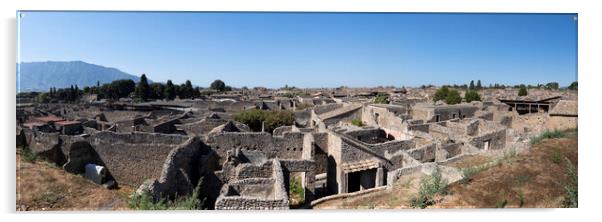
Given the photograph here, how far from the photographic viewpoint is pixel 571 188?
7164mm

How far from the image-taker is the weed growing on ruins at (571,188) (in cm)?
709

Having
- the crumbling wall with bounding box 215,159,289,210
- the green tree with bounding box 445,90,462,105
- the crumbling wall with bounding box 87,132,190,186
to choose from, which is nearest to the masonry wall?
the crumbling wall with bounding box 215,159,289,210

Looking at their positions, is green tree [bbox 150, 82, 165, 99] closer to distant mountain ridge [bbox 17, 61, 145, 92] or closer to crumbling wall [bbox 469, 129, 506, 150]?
distant mountain ridge [bbox 17, 61, 145, 92]

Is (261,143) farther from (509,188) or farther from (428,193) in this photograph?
(509,188)

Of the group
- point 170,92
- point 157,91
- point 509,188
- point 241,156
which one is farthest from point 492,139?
point 157,91

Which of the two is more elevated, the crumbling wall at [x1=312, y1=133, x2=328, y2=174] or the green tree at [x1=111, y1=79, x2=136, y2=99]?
the green tree at [x1=111, y1=79, x2=136, y2=99]

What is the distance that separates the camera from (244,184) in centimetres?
809

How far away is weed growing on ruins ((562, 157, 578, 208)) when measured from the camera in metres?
7.09

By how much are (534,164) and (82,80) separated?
30.0 feet

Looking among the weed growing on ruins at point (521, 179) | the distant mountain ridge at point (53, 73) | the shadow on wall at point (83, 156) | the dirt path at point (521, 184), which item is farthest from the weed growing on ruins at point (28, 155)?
the weed growing on ruins at point (521, 179)
